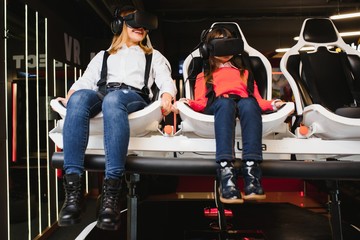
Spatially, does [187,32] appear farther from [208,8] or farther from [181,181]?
[181,181]

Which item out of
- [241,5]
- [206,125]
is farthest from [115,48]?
[241,5]

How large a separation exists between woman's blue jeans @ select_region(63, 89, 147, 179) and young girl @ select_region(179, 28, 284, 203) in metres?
0.37

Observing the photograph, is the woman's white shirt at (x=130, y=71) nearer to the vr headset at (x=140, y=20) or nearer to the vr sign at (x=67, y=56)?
the vr headset at (x=140, y=20)

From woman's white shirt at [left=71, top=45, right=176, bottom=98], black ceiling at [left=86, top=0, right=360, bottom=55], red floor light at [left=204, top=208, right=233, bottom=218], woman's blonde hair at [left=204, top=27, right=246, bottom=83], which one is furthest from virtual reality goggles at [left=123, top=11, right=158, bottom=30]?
black ceiling at [left=86, top=0, right=360, bottom=55]

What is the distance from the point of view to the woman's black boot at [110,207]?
5.09 feet

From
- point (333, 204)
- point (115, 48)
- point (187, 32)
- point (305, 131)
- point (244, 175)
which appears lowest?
point (333, 204)

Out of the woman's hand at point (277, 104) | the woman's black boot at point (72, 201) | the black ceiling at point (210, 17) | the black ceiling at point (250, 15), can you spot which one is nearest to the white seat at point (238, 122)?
the woman's hand at point (277, 104)

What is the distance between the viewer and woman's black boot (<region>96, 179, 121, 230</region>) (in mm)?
1553

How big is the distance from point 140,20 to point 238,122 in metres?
0.74

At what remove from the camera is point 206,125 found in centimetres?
184

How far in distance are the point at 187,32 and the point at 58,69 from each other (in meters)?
3.87

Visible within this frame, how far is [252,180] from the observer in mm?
1651

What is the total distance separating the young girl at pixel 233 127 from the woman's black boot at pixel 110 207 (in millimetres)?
445

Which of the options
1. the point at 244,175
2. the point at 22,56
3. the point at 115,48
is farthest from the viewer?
the point at 22,56
